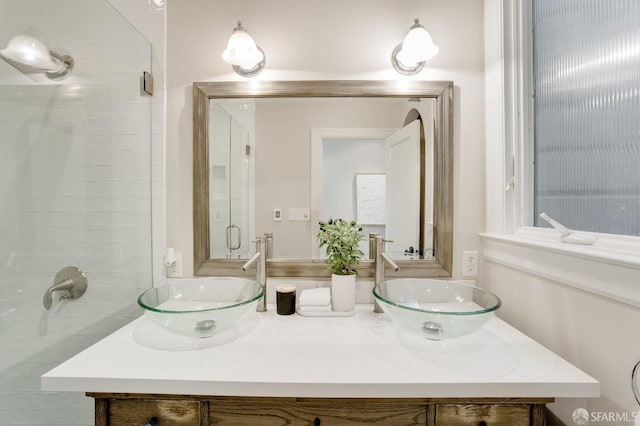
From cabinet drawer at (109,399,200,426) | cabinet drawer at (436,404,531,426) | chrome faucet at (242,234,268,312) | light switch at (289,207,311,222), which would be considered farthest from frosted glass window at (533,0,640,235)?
cabinet drawer at (109,399,200,426)

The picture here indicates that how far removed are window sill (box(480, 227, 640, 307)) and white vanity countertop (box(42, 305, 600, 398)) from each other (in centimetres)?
23

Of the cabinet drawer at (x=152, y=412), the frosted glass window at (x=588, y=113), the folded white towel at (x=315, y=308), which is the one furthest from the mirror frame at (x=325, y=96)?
the cabinet drawer at (x=152, y=412)

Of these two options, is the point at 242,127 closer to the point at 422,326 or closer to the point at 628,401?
the point at 422,326

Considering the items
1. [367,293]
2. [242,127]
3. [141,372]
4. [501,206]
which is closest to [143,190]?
[242,127]

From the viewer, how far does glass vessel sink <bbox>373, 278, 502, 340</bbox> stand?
2.80 feet

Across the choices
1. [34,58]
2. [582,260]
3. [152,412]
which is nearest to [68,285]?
[152,412]

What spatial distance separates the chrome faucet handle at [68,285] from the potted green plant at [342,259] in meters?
1.01

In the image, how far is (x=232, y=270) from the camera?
4.22ft

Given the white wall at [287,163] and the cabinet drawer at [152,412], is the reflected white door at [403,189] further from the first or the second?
the cabinet drawer at [152,412]

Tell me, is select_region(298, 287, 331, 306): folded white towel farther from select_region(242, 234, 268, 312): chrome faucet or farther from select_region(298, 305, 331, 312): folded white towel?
select_region(242, 234, 268, 312): chrome faucet

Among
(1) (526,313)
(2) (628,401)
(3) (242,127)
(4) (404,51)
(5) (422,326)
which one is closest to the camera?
(2) (628,401)

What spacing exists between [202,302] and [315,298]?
0.48m

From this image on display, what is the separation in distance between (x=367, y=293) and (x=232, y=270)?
621 millimetres

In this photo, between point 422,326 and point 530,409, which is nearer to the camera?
point 530,409
